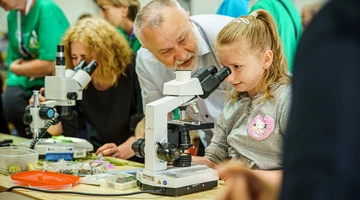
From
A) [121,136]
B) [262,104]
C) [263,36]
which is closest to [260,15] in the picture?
[263,36]

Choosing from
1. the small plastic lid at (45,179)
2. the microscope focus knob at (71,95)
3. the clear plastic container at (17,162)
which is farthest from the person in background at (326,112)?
the microscope focus knob at (71,95)

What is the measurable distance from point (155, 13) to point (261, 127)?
735 mm

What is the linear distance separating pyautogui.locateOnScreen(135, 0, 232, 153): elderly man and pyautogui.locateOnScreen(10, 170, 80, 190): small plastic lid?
0.72 meters

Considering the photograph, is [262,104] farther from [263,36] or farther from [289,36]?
[289,36]

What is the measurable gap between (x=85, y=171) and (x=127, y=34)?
1692 millimetres

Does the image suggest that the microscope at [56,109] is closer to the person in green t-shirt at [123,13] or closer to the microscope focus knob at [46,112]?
the microscope focus knob at [46,112]

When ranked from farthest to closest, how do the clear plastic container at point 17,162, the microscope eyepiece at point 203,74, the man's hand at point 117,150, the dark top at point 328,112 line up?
1. the man's hand at point 117,150
2. the clear plastic container at point 17,162
3. the microscope eyepiece at point 203,74
4. the dark top at point 328,112

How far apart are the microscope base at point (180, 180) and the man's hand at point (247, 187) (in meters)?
0.96

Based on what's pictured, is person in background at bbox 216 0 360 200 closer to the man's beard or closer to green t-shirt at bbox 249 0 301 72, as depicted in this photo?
the man's beard

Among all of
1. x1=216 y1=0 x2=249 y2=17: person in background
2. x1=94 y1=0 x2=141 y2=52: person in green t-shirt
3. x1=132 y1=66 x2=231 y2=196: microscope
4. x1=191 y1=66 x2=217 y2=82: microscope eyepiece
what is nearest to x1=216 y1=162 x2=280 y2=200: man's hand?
x1=132 y1=66 x2=231 y2=196: microscope

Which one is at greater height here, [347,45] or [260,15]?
[260,15]

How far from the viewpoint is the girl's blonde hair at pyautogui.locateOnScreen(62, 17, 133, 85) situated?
2.72 m

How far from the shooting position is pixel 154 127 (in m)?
1.66

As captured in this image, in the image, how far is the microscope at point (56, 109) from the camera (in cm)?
228
